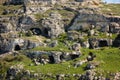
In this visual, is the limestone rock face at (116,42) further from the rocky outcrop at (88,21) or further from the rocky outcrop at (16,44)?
the rocky outcrop at (16,44)

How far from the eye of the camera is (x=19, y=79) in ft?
321

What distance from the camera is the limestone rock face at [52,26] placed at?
378 ft

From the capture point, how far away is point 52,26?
11556cm

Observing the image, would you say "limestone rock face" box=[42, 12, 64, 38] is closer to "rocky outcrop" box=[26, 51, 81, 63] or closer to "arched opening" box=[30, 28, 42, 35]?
"arched opening" box=[30, 28, 42, 35]

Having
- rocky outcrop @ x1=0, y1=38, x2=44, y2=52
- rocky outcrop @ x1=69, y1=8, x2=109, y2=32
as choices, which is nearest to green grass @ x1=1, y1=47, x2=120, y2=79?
rocky outcrop @ x1=0, y1=38, x2=44, y2=52

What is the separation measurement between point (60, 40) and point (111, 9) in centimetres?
2154

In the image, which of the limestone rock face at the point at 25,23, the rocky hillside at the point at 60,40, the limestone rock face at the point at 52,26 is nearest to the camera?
the rocky hillside at the point at 60,40

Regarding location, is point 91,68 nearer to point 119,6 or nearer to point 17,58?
point 17,58

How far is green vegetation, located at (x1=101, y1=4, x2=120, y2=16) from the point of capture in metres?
121

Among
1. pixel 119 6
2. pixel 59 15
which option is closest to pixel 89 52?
pixel 59 15

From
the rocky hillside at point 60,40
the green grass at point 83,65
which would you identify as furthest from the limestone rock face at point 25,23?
the green grass at point 83,65

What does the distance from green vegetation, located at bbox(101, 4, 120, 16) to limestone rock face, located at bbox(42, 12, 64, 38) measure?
1200 centimetres

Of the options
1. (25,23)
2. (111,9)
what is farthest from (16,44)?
(111,9)

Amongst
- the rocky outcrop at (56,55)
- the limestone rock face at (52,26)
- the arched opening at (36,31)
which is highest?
the limestone rock face at (52,26)
